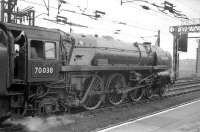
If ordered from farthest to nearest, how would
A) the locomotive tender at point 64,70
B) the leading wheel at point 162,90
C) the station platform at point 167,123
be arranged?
1. the leading wheel at point 162,90
2. the station platform at point 167,123
3. the locomotive tender at point 64,70

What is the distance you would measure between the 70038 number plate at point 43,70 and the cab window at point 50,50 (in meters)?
0.31

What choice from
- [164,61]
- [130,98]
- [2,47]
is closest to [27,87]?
[2,47]

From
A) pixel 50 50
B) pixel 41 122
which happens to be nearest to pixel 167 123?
pixel 41 122

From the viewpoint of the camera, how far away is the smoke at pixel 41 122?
31.1 ft

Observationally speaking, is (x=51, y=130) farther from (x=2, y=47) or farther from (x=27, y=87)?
(x=2, y=47)

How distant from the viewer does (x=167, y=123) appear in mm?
10742

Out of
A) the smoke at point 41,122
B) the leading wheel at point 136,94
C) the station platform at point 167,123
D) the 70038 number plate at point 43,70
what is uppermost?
the 70038 number plate at point 43,70

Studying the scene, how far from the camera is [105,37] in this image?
1448cm

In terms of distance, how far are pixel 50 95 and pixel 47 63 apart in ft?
4.05

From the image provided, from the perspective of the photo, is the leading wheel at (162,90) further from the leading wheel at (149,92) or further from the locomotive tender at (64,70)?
the locomotive tender at (64,70)

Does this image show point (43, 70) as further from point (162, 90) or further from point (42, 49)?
point (162, 90)

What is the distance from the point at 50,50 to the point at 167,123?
4801 millimetres

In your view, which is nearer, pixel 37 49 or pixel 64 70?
pixel 37 49

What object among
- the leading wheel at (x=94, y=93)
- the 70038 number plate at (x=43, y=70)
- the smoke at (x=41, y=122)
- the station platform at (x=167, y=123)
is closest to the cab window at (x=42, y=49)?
the 70038 number plate at (x=43, y=70)
